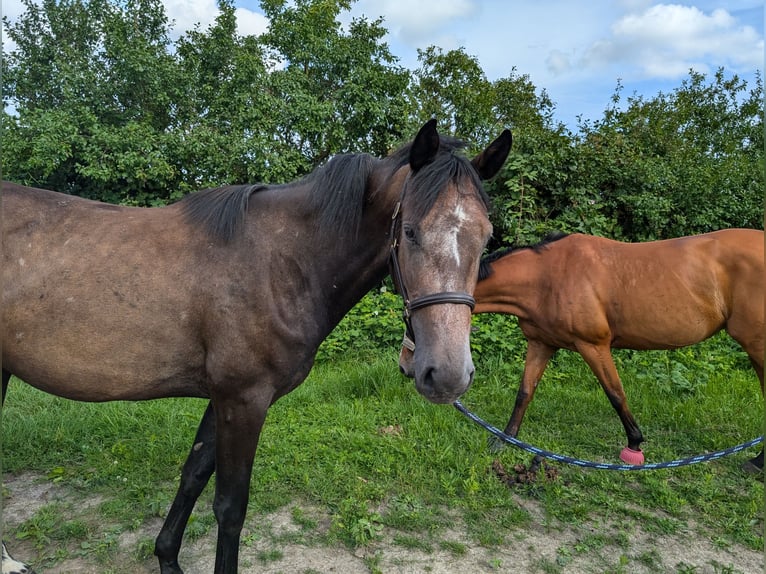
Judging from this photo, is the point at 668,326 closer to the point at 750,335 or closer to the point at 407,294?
the point at 750,335

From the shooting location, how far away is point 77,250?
212 centimetres

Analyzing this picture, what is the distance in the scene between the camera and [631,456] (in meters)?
3.75

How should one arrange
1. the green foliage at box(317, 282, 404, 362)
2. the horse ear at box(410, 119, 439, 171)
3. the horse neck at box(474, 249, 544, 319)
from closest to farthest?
the horse ear at box(410, 119, 439, 171) < the horse neck at box(474, 249, 544, 319) < the green foliage at box(317, 282, 404, 362)

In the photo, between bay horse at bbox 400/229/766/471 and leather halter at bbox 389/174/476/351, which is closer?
leather halter at bbox 389/174/476/351

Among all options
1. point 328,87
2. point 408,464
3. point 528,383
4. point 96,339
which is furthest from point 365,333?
point 328,87

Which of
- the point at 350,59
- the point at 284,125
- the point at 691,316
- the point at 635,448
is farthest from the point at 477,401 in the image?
the point at 350,59

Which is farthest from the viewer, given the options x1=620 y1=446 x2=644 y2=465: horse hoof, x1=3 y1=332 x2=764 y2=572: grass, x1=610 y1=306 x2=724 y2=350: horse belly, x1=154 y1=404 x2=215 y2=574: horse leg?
x1=610 y1=306 x2=724 y2=350: horse belly

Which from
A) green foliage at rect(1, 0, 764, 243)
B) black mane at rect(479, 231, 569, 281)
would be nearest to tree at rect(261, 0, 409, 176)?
green foliage at rect(1, 0, 764, 243)

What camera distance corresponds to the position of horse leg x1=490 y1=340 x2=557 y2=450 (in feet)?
13.4

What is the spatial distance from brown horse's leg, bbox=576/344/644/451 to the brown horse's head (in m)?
2.64

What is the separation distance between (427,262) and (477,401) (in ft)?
11.7

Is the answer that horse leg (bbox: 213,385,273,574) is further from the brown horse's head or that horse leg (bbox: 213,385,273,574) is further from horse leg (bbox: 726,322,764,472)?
horse leg (bbox: 726,322,764,472)

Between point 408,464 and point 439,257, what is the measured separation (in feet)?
7.72

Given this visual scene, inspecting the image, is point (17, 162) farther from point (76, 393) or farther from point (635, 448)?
point (635, 448)
